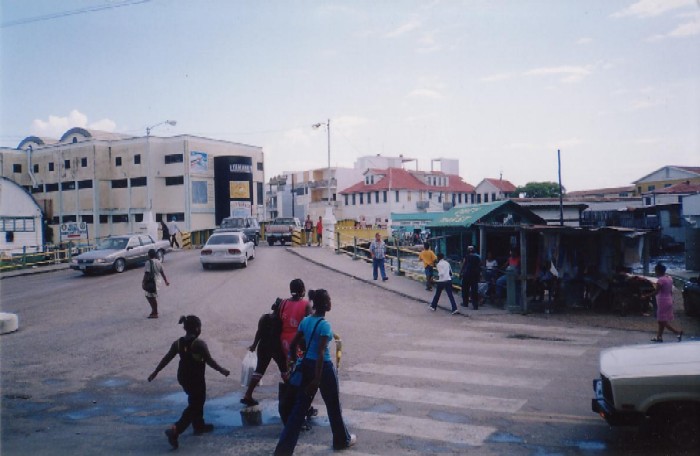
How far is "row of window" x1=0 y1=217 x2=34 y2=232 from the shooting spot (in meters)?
36.9

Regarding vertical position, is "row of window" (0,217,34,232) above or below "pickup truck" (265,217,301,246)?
above

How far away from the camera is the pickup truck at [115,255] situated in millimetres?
21328

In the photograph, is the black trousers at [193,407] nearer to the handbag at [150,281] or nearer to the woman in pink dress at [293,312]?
the woman in pink dress at [293,312]

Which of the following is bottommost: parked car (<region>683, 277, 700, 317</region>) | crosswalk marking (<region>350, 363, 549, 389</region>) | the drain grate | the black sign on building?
the drain grate

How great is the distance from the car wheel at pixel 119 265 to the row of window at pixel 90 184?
32.4 meters

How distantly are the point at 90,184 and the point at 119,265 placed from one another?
39.6 metres

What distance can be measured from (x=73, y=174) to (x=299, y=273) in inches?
1807

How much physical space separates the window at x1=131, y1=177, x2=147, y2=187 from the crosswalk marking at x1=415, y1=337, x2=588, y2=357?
49284mm

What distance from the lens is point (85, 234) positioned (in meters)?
A: 28.1

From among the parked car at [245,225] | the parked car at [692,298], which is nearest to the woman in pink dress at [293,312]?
the parked car at [692,298]

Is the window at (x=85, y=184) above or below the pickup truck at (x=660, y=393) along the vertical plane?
above

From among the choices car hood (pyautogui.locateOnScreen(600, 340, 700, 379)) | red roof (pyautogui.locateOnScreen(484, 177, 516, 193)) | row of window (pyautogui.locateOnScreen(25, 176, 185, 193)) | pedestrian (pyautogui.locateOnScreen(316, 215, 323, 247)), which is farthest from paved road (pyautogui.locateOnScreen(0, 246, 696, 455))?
red roof (pyautogui.locateOnScreen(484, 177, 516, 193))

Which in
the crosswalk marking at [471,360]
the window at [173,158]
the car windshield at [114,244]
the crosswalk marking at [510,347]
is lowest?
the crosswalk marking at [510,347]

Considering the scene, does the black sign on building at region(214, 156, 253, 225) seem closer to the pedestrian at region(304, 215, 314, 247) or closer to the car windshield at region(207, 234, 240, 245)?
the pedestrian at region(304, 215, 314, 247)
